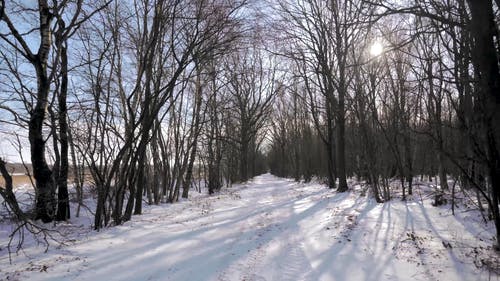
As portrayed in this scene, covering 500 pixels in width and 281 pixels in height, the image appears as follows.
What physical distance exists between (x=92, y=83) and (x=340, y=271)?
10.4 meters

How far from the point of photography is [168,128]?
22703mm

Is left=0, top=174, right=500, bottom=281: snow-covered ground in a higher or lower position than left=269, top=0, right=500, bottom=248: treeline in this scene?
lower

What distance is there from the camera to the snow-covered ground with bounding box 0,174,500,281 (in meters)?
4.90

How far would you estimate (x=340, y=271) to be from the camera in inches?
197

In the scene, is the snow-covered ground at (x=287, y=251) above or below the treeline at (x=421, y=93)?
below

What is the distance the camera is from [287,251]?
20.3 feet

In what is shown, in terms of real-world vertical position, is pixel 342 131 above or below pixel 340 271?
above

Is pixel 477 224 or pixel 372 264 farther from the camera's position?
pixel 477 224

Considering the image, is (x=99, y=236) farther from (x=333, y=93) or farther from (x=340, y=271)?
(x=333, y=93)

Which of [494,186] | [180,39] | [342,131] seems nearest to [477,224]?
[494,186]

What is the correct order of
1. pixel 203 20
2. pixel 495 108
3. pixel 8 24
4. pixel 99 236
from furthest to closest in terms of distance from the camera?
pixel 203 20 → pixel 8 24 → pixel 99 236 → pixel 495 108

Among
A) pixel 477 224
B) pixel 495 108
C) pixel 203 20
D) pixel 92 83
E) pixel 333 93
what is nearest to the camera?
pixel 495 108

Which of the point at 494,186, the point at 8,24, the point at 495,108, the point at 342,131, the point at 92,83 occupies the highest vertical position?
the point at 8,24

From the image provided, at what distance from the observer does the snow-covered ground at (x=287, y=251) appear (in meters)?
4.90
